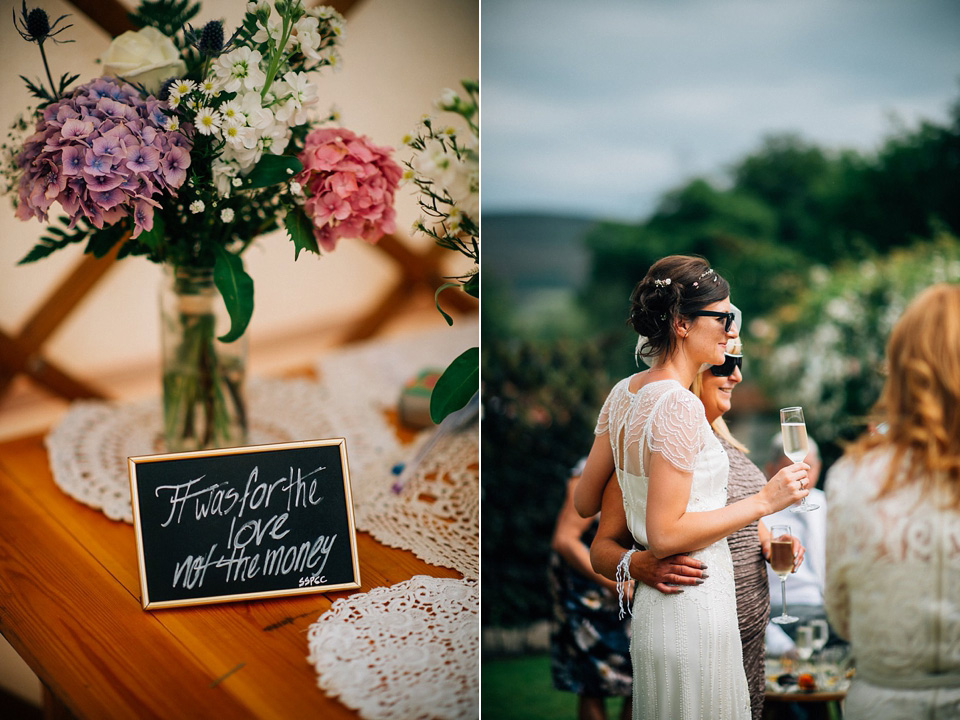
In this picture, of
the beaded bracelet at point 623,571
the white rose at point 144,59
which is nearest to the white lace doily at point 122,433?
the white rose at point 144,59

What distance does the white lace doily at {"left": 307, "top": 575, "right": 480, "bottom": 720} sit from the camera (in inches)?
42.9

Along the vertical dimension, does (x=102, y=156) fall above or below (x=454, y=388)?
above

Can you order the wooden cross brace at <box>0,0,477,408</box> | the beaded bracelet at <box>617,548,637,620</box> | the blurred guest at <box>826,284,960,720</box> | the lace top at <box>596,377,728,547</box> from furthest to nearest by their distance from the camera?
the wooden cross brace at <box>0,0,477,408</box>, the beaded bracelet at <box>617,548,637,620</box>, the lace top at <box>596,377,728,547</box>, the blurred guest at <box>826,284,960,720</box>

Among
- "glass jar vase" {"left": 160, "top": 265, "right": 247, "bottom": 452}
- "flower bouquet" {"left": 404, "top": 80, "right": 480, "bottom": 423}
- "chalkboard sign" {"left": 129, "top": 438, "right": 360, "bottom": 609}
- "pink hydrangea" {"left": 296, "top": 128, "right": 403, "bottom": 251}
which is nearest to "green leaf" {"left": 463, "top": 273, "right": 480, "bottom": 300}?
"flower bouquet" {"left": 404, "top": 80, "right": 480, "bottom": 423}

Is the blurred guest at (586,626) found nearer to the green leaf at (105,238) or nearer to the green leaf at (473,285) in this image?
the green leaf at (473,285)

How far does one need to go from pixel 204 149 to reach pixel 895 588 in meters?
1.25

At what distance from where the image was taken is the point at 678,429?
3.61 feet

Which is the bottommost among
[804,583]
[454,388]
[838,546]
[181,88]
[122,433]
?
[804,583]

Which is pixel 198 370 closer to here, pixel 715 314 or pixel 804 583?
pixel 715 314

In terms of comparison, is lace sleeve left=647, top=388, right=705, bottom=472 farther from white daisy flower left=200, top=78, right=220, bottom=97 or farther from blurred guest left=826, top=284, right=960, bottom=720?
white daisy flower left=200, top=78, right=220, bottom=97

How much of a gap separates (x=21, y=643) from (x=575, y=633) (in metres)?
1.14

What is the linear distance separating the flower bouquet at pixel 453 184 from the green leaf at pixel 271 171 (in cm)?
21

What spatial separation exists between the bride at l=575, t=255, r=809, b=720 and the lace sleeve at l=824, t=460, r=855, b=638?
0.32 ft

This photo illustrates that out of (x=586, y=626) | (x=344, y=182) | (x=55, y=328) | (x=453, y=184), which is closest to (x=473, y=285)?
(x=453, y=184)
